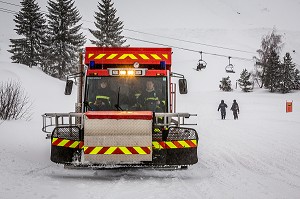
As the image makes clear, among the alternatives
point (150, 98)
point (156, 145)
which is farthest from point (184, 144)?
point (150, 98)

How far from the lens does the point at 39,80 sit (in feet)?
118

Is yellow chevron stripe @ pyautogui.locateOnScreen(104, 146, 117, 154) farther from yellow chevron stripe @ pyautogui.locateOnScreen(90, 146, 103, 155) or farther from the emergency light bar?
the emergency light bar

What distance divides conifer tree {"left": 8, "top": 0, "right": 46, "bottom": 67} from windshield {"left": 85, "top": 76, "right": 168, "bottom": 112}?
146ft

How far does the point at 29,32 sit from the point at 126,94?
4561 cm

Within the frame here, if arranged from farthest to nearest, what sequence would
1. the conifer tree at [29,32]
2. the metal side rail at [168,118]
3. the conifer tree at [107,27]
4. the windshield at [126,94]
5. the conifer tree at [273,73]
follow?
the conifer tree at [273,73] → the conifer tree at [107,27] → the conifer tree at [29,32] → the windshield at [126,94] → the metal side rail at [168,118]

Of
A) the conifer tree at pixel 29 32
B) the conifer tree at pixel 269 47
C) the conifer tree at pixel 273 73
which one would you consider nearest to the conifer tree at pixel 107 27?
the conifer tree at pixel 29 32

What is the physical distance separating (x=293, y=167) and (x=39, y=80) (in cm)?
3080

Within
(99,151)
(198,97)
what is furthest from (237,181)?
(198,97)

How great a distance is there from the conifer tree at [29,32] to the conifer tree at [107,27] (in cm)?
749

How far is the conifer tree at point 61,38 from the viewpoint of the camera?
5125 centimetres

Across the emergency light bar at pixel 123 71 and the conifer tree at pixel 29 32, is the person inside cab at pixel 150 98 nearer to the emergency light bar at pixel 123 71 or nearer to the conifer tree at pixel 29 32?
the emergency light bar at pixel 123 71

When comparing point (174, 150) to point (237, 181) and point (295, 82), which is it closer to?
point (237, 181)

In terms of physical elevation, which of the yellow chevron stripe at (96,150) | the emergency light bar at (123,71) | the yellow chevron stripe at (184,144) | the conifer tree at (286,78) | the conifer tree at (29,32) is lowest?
the yellow chevron stripe at (96,150)

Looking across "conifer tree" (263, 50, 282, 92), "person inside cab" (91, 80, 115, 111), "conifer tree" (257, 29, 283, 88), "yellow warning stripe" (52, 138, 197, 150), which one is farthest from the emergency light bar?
Result: "conifer tree" (257, 29, 283, 88)
